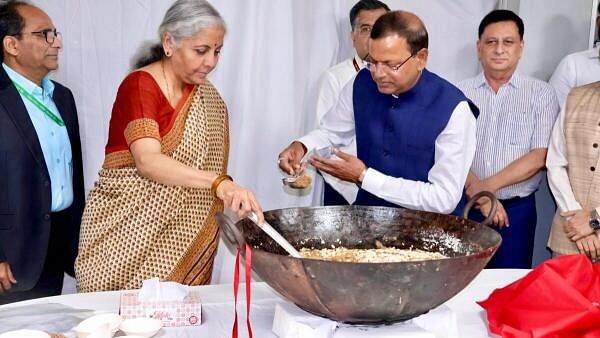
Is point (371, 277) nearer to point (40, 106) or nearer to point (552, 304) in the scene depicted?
point (552, 304)

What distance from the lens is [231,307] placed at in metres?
1.94

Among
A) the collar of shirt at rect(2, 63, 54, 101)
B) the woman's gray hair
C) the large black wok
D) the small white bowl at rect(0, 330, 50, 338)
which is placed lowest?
the small white bowl at rect(0, 330, 50, 338)

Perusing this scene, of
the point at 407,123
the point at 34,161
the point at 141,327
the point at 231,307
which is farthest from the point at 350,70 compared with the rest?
the point at 141,327

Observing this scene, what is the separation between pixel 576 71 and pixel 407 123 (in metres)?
1.39

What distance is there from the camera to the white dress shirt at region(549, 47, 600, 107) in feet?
11.7

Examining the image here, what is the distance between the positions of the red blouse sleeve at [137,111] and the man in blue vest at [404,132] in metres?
0.44

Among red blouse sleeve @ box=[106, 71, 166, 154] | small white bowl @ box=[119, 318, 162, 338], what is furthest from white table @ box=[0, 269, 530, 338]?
red blouse sleeve @ box=[106, 71, 166, 154]

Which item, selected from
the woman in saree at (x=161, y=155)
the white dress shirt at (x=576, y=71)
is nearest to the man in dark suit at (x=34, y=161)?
the woman in saree at (x=161, y=155)

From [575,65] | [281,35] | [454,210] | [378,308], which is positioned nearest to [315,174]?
[281,35]

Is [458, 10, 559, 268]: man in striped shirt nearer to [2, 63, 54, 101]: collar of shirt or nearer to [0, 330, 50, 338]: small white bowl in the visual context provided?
[2, 63, 54, 101]: collar of shirt

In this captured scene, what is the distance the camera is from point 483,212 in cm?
326

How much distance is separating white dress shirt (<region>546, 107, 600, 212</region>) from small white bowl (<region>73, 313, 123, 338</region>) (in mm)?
2030

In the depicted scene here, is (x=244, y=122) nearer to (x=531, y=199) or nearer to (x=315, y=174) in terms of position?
(x=315, y=174)

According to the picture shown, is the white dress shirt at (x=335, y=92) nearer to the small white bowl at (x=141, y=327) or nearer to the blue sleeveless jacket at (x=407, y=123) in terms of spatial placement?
the blue sleeveless jacket at (x=407, y=123)
